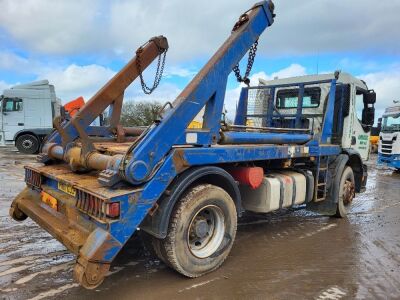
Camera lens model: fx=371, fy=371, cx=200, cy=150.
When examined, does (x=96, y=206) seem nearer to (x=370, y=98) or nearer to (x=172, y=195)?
(x=172, y=195)

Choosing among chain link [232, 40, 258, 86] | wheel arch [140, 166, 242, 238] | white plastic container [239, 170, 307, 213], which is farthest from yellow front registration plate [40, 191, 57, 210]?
chain link [232, 40, 258, 86]

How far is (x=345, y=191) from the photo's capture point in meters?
6.70

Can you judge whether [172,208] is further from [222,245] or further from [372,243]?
[372,243]

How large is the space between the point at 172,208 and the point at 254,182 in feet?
4.49

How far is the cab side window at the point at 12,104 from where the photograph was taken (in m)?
18.9

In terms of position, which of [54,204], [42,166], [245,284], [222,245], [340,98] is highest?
[340,98]

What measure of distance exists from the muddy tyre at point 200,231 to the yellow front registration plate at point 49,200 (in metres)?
1.31

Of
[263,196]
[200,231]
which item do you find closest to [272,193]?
[263,196]

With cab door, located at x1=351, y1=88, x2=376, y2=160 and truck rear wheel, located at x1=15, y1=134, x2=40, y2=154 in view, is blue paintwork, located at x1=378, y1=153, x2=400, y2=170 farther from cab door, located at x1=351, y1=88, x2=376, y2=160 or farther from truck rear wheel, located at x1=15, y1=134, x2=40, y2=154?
truck rear wheel, located at x1=15, y1=134, x2=40, y2=154

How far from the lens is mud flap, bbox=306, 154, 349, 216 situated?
629cm

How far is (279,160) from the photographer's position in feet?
17.3

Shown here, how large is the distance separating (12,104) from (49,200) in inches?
672

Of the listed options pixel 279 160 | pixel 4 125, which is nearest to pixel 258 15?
pixel 279 160

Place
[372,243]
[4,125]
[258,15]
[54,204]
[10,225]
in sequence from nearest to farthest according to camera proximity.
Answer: [54,204] → [258,15] → [372,243] → [10,225] → [4,125]
